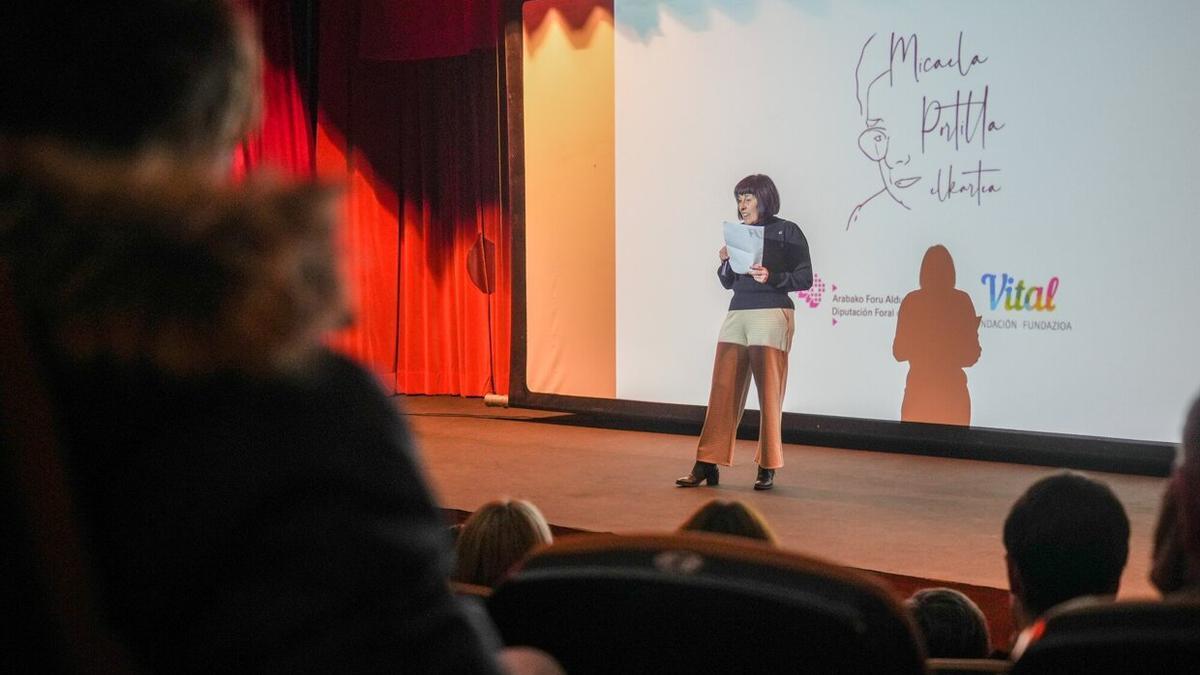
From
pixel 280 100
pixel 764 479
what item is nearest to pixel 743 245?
pixel 764 479

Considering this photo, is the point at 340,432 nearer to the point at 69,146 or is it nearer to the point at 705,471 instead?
the point at 69,146

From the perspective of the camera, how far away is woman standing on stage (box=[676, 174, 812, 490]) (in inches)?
167

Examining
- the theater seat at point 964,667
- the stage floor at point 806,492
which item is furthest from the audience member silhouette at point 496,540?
the stage floor at point 806,492

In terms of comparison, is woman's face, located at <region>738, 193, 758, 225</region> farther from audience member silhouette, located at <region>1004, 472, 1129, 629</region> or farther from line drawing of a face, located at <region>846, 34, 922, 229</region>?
audience member silhouette, located at <region>1004, 472, 1129, 629</region>

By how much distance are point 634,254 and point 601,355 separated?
1.87 feet

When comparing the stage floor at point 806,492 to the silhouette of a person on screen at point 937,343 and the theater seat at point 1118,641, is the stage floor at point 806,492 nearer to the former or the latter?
the silhouette of a person on screen at point 937,343

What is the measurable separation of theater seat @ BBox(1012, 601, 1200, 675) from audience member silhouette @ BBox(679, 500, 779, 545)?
15.6 inches

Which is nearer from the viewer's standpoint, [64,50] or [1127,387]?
[64,50]

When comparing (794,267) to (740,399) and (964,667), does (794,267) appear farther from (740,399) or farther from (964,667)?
(964,667)

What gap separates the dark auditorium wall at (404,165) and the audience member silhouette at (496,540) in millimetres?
5170

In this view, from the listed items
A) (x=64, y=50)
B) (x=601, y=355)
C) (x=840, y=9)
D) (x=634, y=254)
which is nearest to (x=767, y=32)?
(x=840, y=9)

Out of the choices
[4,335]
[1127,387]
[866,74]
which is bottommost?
A: [1127,387]

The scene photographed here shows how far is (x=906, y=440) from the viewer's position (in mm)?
5082

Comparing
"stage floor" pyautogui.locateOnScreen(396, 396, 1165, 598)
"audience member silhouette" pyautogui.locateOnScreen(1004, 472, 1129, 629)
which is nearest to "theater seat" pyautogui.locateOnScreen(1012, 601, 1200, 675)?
"audience member silhouette" pyautogui.locateOnScreen(1004, 472, 1129, 629)
